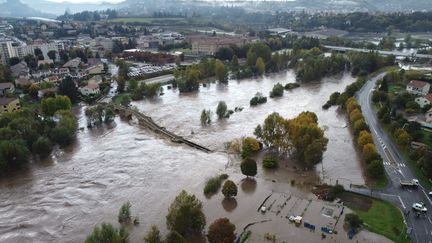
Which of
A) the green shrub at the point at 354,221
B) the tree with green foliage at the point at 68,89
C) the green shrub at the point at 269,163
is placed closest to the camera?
the green shrub at the point at 354,221

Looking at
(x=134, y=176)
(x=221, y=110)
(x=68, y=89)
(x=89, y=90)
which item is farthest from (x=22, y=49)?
(x=134, y=176)

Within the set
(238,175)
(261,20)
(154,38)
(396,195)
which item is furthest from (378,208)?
(261,20)

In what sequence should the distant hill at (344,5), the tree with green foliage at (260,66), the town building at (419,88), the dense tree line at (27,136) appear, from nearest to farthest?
the dense tree line at (27,136) → the town building at (419,88) → the tree with green foliage at (260,66) → the distant hill at (344,5)

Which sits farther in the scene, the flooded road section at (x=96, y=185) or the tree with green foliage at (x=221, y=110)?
the tree with green foliage at (x=221, y=110)

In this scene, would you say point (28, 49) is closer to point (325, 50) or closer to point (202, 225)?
point (325, 50)

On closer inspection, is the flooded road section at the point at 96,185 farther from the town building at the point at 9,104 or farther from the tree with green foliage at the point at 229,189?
the town building at the point at 9,104

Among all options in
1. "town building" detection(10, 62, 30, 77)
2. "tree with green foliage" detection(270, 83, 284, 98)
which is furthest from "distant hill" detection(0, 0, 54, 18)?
"tree with green foliage" detection(270, 83, 284, 98)

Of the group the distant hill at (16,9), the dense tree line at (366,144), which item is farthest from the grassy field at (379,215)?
the distant hill at (16,9)

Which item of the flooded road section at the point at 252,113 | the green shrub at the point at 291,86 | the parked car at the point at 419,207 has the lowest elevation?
the flooded road section at the point at 252,113
